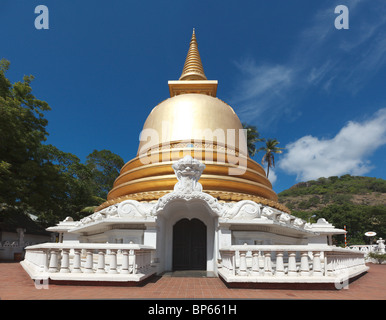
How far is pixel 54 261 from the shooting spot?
29.5ft

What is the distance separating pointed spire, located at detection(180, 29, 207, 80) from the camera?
85.8 feet

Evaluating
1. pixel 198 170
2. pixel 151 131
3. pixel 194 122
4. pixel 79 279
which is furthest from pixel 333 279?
pixel 151 131

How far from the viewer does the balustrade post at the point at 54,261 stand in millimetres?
8852

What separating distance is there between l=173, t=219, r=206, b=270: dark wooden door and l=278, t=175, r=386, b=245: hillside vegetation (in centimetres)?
3359

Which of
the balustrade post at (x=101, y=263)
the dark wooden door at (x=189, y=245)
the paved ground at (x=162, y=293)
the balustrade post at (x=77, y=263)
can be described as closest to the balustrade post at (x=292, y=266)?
the paved ground at (x=162, y=293)

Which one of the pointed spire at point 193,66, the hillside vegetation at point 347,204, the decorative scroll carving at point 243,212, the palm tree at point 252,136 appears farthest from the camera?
the hillside vegetation at point 347,204

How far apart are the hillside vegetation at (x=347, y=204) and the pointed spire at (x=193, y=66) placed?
1106 inches

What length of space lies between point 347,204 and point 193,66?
172 ft

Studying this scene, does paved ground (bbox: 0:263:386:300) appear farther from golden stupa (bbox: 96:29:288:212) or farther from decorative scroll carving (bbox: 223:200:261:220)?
golden stupa (bbox: 96:29:288:212)

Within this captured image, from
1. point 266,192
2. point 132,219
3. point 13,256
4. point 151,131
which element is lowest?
point 13,256

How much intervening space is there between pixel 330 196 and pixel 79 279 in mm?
100525

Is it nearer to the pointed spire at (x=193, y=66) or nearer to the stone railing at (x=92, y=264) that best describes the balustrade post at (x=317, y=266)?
the stone railing at (x=92, y=264)

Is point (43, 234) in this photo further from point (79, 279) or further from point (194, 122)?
point (79, 279)

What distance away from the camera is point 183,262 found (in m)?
13.3
